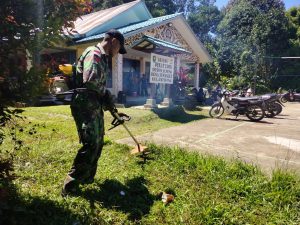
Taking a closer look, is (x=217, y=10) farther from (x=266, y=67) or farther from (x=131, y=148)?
(x=131, y=148)

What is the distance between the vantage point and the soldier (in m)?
3.00

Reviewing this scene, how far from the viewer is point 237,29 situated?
26.1 m

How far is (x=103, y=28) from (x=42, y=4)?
12.1 metres

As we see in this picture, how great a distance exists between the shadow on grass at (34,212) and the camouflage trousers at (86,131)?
38 cm

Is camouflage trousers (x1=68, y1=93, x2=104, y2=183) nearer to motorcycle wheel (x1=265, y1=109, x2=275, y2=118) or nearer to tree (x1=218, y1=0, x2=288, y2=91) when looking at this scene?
motorcycle wheel (x1=265, y1=109, x2=275, y2=118)

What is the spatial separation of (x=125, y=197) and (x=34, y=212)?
39.3 inches

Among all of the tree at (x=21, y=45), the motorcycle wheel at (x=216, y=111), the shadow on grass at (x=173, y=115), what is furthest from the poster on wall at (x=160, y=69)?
the tree at (x=21, y=45)

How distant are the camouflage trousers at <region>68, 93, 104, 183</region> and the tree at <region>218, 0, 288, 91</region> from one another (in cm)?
2223

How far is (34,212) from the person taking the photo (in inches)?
106

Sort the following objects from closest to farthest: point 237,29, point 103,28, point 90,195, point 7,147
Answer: point 90,195 < point 7,147 < point 103,28 < point 237,29

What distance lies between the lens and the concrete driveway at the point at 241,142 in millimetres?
4617

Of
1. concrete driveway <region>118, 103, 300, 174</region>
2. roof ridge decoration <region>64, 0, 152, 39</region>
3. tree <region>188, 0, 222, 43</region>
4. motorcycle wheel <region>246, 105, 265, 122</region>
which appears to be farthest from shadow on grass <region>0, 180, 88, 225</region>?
tree <region>188, 0, 222, 43</region>

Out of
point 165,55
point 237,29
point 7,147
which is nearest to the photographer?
point 7,147

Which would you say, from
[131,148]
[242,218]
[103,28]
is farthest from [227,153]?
[103,28]
